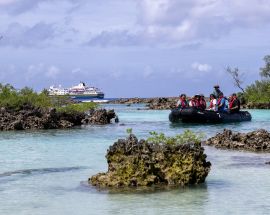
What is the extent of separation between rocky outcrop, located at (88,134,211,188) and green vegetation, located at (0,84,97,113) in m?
22.5

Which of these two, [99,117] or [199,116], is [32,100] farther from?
[199,116]

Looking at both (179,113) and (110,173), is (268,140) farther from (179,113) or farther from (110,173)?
(179,113)

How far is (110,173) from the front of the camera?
1334 cm

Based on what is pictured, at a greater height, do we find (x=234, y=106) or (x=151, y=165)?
(x=234, y=106)

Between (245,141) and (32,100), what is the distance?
59.4 feet

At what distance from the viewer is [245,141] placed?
21.5 metres

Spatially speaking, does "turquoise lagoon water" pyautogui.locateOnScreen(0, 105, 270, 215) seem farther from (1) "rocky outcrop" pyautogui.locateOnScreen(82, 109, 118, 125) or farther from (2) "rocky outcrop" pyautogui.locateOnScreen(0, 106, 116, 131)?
(1) "rocky outcrop" pyautogui.locateOnScreen(82, 109, 118, 125)

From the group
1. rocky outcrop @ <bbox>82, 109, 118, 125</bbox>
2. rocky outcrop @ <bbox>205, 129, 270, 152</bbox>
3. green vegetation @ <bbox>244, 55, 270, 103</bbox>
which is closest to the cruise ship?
green vegetation @ <bbox>244, 55, 270, 103</bbox>

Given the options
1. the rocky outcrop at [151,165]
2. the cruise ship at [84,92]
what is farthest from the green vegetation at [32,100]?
the cruise ship at [84,92]

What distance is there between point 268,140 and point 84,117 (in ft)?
57.7

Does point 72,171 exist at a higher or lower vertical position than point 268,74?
lower

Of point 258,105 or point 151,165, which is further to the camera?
point 258,105

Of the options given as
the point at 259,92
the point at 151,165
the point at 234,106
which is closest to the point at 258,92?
the point at 259,92

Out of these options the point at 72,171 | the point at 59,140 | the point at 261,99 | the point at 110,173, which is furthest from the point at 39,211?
the point at 261,99
